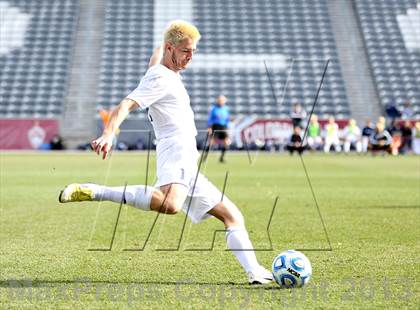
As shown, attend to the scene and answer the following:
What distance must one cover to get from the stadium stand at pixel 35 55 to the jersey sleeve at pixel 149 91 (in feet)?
108

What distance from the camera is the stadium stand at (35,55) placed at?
38375mm

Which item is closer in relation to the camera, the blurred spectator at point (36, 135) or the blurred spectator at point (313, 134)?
the blurred spectator at point (313, 134)

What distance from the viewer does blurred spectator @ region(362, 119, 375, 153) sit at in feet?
109

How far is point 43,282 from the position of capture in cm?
528

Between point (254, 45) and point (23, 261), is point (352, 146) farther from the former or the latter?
point (23, 261)

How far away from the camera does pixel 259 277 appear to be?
17.2 feet

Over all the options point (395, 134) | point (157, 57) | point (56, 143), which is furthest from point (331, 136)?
point (157, 57)

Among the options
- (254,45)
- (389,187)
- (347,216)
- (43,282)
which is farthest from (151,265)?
(254,45)

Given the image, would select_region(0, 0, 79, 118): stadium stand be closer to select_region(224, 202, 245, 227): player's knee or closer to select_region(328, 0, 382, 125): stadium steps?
select_region(328, 0, 382, 125): stadium steps

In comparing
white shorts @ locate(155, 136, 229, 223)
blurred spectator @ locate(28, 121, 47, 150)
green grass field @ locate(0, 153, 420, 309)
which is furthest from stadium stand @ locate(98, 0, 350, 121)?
white shorts @ locate(155, 136, 229, 223)

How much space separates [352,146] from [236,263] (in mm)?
31321

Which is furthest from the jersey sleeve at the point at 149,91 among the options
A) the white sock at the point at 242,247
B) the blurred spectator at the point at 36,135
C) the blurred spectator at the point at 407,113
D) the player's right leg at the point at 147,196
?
the blurred spectator at the point at 407,113

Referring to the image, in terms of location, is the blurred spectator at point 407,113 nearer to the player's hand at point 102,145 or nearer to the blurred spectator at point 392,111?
the blurred spectator at point 392,111

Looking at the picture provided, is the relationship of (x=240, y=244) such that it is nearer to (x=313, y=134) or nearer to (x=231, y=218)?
(x=231, y=218)
